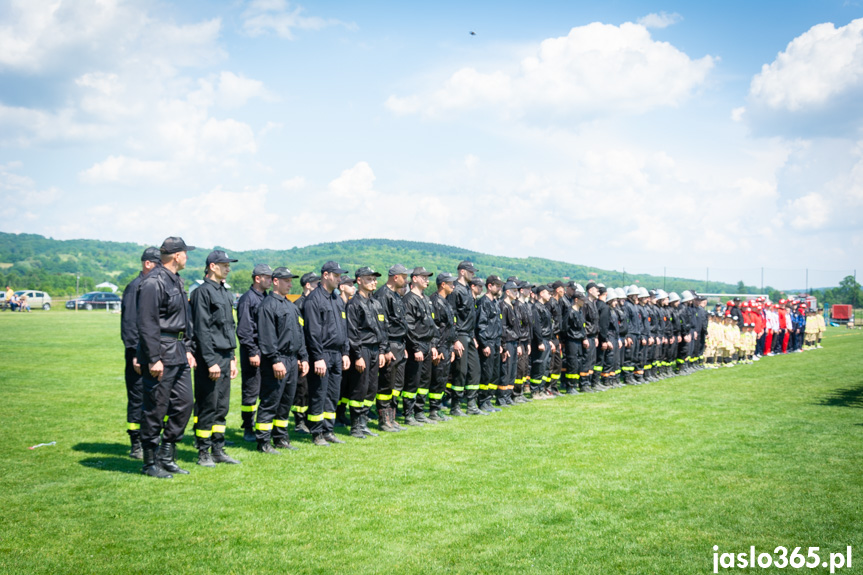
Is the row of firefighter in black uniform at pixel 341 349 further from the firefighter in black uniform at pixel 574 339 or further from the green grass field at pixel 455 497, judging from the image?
the green grass field at pixel 455 497

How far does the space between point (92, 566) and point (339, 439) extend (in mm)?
4925

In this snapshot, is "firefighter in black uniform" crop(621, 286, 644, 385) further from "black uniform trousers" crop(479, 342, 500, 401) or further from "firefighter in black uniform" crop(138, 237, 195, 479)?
"firefighter in black uniform" crop(138, 237, 195, 479)

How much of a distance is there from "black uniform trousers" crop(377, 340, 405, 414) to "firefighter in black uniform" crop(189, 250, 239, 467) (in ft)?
9.57

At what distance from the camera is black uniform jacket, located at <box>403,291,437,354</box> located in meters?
10.5

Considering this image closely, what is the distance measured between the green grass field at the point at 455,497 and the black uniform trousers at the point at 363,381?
0.65 m

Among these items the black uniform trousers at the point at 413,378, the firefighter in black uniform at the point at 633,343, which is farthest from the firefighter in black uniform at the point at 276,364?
the firefighter in black uniform at the point at 633,343

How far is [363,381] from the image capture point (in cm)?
946

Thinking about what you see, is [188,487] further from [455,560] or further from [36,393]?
[36,393]

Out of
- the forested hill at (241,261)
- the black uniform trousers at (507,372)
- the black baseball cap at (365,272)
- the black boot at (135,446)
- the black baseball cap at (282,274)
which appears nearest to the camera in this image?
the black boot at (135,446)

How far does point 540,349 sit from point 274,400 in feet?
24.1

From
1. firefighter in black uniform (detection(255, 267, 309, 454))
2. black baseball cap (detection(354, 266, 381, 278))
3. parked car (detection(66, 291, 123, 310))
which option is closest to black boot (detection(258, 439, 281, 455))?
firefighter in black uniform (detection(255, 267, 309, 454))

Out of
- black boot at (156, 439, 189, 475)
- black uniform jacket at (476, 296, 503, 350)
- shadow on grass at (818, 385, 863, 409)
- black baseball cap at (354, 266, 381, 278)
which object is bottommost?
shadow on grass at (818, 385, 863, 409)

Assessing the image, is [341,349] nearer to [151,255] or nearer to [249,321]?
[249,321]

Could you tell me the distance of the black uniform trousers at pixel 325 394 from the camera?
886 cm
